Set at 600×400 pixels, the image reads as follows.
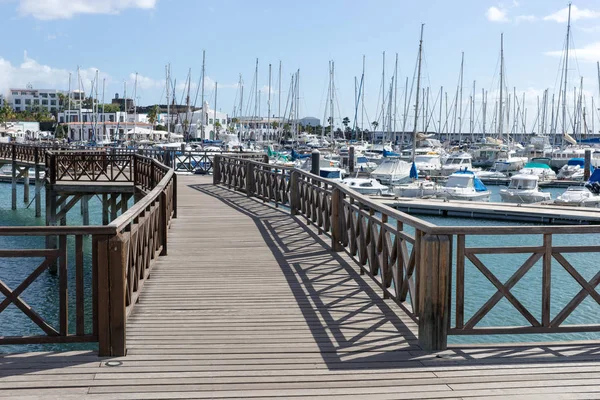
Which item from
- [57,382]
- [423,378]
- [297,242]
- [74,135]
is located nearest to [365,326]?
[423,378]

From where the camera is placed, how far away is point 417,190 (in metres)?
38.5

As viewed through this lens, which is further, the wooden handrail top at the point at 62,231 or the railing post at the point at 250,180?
the railing post at the point at 250,180

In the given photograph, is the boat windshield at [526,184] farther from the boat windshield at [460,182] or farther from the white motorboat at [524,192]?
the boat windshield at [460,182]

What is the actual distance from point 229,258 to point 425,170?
43631 millimetres

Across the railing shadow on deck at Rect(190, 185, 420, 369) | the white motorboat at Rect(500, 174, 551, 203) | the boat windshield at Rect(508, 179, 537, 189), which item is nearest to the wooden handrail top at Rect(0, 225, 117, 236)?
the railing shadow on deck at Rect(190, 185, 420, 369)

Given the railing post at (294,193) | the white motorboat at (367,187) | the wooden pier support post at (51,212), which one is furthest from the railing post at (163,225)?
the white motorboat at (367,187)

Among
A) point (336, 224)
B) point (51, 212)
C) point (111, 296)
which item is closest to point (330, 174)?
point (51, 212)

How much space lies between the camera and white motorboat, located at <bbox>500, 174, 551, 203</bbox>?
37969mm

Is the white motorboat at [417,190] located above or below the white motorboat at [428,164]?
below

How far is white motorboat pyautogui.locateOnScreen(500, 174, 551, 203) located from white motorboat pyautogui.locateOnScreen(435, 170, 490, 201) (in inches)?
49.3

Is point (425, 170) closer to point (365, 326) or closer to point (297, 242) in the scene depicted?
point (297, 242)

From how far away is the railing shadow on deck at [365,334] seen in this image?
561 cm

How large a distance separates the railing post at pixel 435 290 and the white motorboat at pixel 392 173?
36856 millimetres

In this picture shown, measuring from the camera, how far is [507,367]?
17.8 ft
